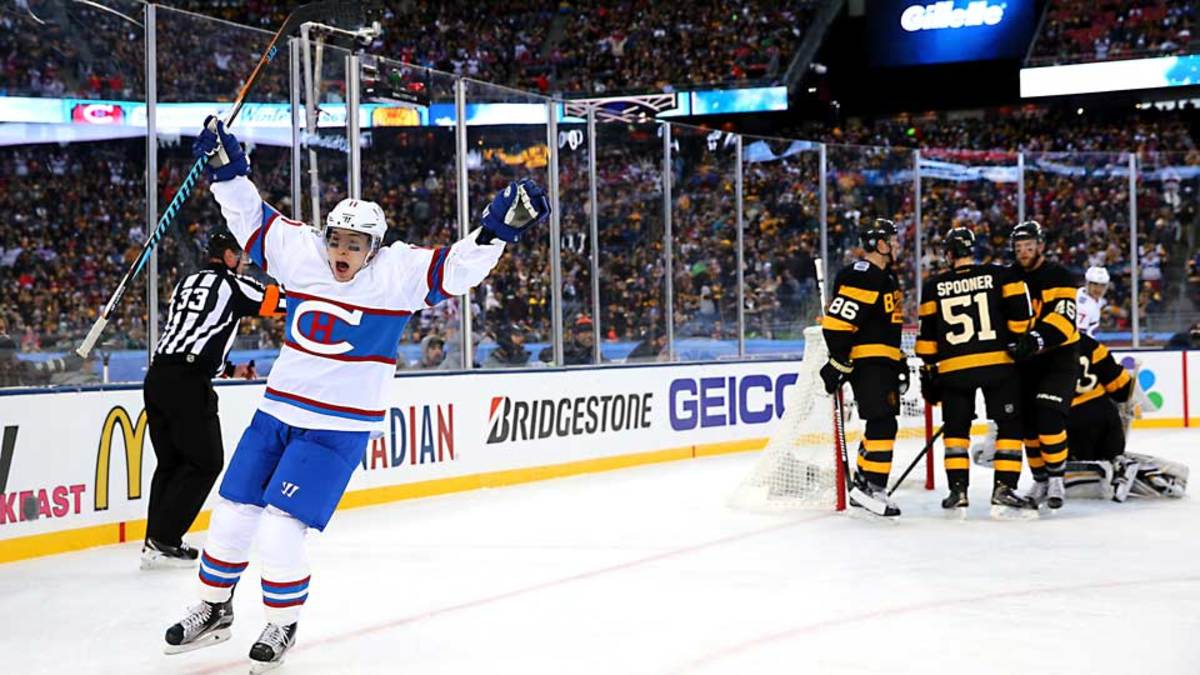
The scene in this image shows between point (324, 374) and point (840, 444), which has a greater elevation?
point (324, 374)

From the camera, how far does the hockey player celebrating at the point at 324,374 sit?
12.1 ft

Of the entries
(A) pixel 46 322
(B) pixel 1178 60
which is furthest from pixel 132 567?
(B) pixel 1178 60

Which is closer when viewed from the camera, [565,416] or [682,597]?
[682,597]

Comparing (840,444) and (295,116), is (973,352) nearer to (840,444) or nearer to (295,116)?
(840,444)

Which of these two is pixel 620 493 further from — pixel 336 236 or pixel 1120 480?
pixel 336 236

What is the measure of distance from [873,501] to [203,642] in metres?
3.63

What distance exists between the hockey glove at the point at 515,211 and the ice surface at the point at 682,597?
116 cm

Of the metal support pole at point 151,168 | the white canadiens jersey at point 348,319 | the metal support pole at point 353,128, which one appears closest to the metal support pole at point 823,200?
the metal support pole at point 353,128

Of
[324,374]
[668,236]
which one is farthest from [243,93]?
[668,236]

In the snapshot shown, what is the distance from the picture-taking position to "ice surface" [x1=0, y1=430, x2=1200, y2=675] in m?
3.72

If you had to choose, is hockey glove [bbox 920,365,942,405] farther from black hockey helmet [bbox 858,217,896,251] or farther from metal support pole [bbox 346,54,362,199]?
metal support pole [bbox 346,54,362,199]

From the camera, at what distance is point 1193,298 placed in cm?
1245

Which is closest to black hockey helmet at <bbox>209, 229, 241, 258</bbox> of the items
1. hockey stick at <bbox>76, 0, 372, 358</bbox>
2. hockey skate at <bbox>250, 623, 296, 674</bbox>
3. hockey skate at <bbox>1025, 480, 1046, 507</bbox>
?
hockey stick at <bbox>76, 0, 372, 358</bbox>

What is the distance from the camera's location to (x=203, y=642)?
378cm
